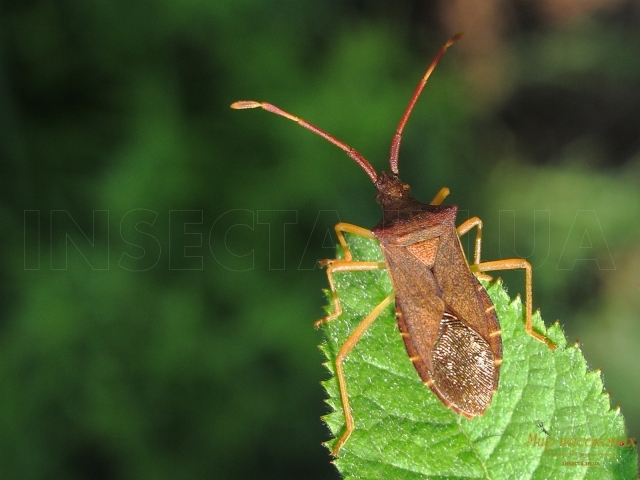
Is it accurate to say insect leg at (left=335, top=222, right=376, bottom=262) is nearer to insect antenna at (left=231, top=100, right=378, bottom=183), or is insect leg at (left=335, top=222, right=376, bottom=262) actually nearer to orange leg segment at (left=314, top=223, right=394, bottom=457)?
orange leg segment at (left=314, top=223, right=394, bottom=457)

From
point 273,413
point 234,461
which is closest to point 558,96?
point 273,413

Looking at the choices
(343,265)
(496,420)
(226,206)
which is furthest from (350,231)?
(226,206)

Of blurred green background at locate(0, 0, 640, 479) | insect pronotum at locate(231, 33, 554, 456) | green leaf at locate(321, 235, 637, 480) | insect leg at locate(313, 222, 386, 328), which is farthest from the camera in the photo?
blurred green background at locate(0, 0, 640, 479)

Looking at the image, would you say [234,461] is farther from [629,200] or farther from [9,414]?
[629,200]

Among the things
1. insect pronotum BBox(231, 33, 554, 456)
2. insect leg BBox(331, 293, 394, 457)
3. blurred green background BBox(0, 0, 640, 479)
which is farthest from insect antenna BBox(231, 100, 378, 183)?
blurred green background BBox(0, 0, 640, 479)

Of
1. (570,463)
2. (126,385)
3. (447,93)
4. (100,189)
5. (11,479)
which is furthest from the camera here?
(447,93)

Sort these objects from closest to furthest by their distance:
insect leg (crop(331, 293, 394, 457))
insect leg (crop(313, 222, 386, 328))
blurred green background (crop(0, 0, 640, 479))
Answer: insect leg (crop(331, 293, 394, 457)) → insect leg (crop(313, 222, 386, 328)) → blurred green background (crop(0, 0, 640, 479))

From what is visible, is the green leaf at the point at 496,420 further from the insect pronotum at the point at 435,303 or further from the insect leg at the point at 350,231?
the insect leg at the point at 350,231
